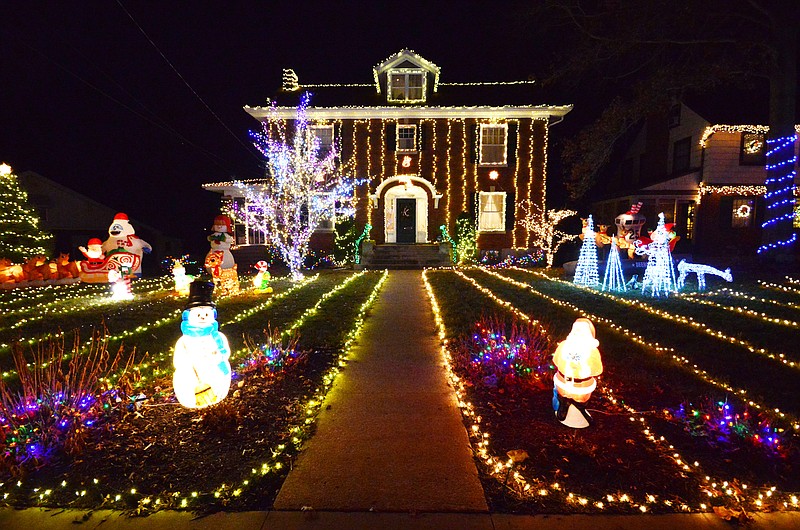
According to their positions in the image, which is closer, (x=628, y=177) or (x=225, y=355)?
(x=225, y=355)

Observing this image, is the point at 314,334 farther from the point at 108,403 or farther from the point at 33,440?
the point at 33,440

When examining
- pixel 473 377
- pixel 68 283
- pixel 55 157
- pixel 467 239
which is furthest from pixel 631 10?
pixel 55 157

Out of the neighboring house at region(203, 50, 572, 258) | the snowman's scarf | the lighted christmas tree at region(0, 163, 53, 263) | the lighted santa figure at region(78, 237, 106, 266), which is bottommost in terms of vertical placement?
the snowman's scarf

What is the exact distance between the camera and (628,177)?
2752 cm

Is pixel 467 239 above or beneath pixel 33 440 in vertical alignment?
above

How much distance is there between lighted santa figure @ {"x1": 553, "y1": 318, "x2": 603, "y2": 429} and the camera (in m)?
3.63

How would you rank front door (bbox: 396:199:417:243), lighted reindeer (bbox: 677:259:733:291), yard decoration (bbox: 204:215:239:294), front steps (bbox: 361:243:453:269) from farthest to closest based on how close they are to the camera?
front door (bbox: 396:199:417:243)
front steps (bbox: 361:243:453:269)
yard decoration (bbox: 204:215:239:294)
lighted reindeer (bbox: 677:259:733:291)

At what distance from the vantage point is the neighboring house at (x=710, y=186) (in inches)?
794

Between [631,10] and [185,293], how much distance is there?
15.8m

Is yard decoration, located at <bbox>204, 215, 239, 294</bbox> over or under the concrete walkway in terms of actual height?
over

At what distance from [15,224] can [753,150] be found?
102 ft

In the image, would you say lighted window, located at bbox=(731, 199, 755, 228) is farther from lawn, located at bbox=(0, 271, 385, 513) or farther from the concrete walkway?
lawn, located at bbox=(0, 271, 385, 513)

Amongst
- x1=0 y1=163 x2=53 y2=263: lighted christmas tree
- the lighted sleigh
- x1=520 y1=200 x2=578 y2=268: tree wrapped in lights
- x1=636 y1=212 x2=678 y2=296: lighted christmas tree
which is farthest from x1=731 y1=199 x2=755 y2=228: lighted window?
x1=0 y1=163 x2=53 y2=263: lighted christmas tree

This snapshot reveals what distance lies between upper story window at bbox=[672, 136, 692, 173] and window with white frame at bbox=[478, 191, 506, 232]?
10535mm
